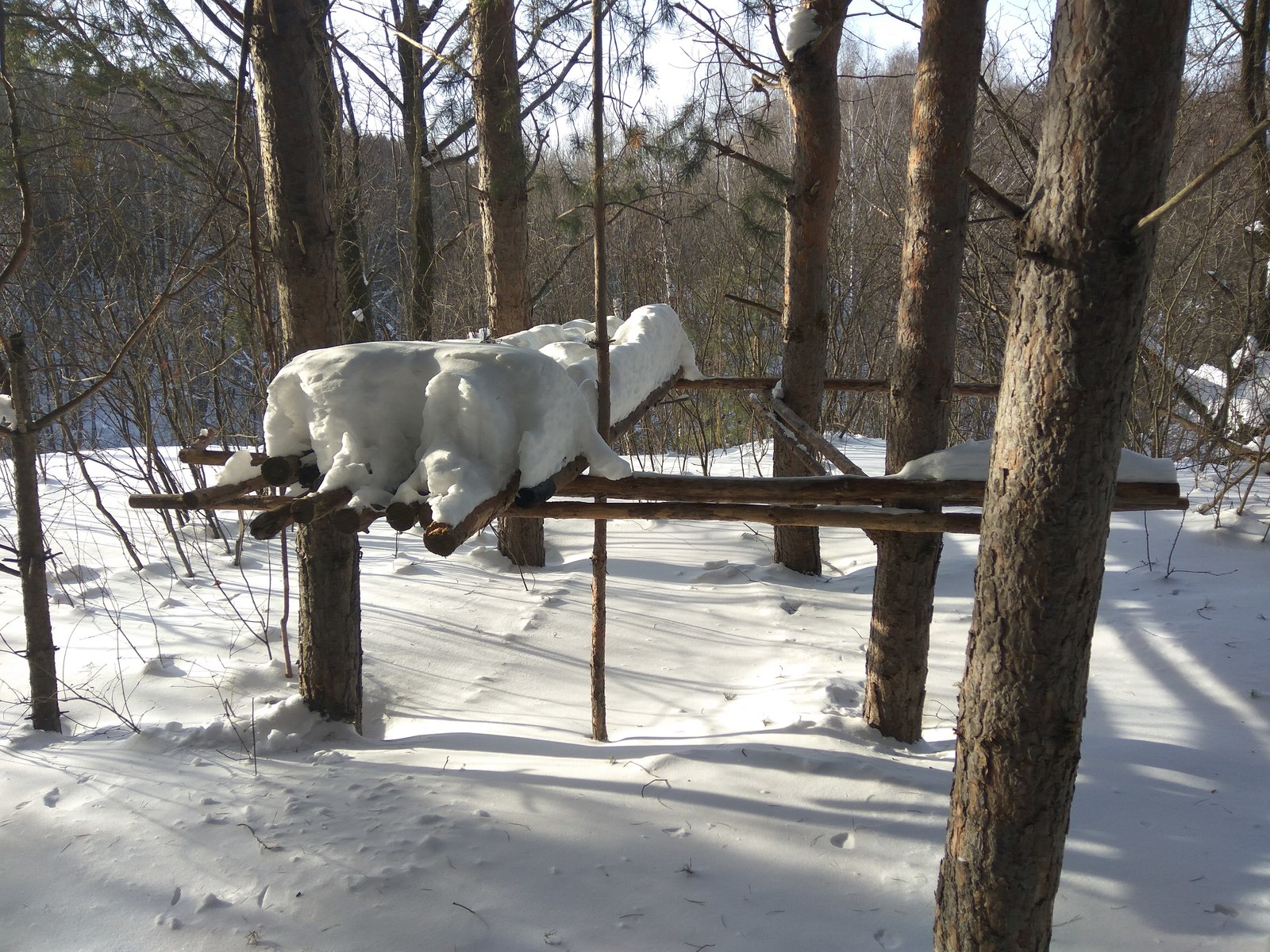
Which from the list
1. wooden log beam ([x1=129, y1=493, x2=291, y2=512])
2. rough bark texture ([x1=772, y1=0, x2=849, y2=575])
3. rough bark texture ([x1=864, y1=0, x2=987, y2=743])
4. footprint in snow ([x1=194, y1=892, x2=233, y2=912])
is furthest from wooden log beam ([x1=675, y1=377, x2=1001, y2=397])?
footprint in snow ([x1=194, y1=892, x2=233, y2=912])

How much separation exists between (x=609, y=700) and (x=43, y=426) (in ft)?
10.7

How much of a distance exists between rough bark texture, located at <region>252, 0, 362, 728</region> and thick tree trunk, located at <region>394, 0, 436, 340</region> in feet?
14.1

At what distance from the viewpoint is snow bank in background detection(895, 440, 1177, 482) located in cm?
265

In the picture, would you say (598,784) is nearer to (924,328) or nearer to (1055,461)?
(1055,461)

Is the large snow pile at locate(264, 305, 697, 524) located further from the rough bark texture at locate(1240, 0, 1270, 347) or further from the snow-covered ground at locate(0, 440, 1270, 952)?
the rough bark texture at locate(1240, 0, 1270, 347)

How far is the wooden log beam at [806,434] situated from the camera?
141 inches

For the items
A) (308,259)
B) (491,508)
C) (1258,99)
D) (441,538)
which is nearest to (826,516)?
(491,508)

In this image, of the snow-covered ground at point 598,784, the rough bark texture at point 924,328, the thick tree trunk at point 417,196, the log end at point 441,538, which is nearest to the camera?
the log end at point 441,538

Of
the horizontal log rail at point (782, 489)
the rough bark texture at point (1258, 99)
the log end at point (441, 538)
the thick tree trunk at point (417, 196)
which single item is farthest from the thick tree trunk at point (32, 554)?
the rough bark texture at point (1258, 99)

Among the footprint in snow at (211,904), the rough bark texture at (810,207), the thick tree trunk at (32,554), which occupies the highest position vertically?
the rough bark texture at (810,207)

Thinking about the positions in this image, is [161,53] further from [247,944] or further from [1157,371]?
[1157,371]

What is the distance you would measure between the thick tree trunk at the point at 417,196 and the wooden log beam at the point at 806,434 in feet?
15.4

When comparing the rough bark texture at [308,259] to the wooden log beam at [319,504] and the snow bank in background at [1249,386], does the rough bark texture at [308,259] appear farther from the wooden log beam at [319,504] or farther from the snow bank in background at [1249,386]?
the snow bank in background at [1249,386]

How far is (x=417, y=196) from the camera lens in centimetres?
786
